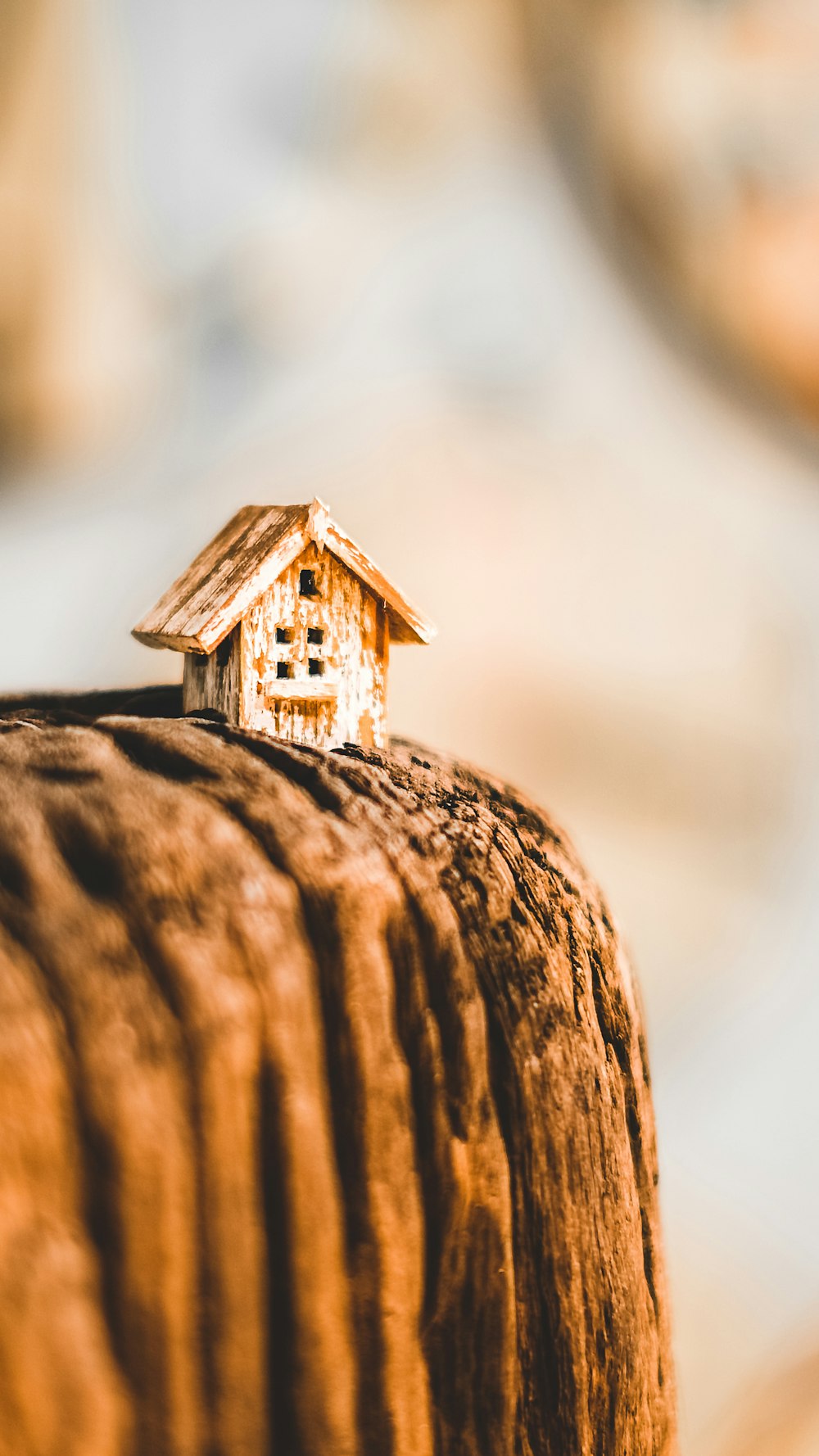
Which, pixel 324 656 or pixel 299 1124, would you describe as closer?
pixel 299 1124

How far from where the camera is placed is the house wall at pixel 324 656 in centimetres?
49

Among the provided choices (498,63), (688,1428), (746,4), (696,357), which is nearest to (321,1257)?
(688,1428)

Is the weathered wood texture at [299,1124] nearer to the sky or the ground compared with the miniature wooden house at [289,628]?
nearer to the ground

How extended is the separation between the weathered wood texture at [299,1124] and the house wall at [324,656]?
0.03 meters

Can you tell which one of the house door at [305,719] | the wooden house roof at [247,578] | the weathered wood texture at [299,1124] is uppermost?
the wooden house roof at [247,578]

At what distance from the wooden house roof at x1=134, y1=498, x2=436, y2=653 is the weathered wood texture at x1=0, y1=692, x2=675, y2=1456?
5 centimetres

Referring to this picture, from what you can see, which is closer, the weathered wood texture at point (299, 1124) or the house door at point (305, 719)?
the weathered wood texture at point (299, 1124)

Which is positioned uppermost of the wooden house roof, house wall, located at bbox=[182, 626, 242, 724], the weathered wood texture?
the wooden house roof

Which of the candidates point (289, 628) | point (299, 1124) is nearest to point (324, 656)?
point (289, 628)

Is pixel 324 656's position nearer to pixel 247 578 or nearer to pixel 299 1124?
pixel 247 578

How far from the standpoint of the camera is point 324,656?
20.0 inches

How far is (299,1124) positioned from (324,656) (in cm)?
23

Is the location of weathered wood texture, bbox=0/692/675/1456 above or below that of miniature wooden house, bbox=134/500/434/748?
below

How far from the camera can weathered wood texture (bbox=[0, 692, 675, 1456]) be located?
1.08 feet
